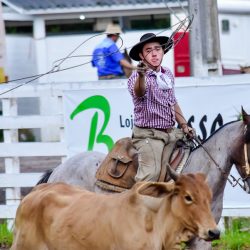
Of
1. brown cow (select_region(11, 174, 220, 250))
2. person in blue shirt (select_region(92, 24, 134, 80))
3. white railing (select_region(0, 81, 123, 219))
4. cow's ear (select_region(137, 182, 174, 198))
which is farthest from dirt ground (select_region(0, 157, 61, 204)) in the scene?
cow's ear (select_region(137, 182, 174, 198))

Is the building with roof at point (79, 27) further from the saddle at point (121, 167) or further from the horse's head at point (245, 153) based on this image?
the horse's head at point (245, 153)

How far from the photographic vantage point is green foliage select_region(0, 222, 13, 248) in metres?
12.4

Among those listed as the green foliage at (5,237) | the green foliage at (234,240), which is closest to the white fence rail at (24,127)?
the green foliage at (5,237)

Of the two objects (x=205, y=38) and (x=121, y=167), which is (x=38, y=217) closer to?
(x=121, y=167)

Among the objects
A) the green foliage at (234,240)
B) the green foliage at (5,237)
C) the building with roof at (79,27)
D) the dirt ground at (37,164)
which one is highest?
the building with roof at (79,27)

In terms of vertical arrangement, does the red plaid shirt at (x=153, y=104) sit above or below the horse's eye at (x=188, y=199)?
above

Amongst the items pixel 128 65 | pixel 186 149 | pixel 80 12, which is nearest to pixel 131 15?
pixel 80 12

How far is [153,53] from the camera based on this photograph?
1002 cm

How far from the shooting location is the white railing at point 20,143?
42.8 feet

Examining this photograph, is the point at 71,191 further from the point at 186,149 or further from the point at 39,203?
the point at 186,149

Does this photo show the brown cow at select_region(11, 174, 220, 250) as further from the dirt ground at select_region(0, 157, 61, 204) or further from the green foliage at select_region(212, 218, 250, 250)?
the dirt ground at select_region(0, 157, 61, 204)

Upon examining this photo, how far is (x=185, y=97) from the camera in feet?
40.8

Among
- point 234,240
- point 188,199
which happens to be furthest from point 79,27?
point 188,199

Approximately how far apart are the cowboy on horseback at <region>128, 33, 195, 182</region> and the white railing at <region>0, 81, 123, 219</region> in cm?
275
